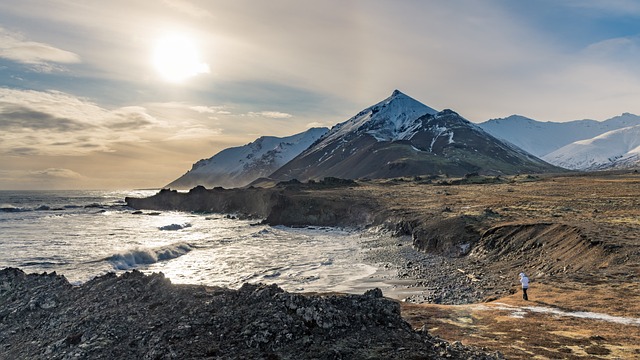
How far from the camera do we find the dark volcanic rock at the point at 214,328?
47.1ft

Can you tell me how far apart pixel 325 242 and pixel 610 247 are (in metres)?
39.8

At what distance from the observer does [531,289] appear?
26.8 meters

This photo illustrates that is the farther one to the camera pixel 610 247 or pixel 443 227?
pixel 443 227

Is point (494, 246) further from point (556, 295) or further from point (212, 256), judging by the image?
point (212, 256)

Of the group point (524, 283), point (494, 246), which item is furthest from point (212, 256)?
point (524, 283)

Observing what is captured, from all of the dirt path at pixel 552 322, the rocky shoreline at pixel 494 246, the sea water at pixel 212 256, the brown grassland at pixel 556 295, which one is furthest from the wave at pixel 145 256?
the dirt path at pixel 552 322

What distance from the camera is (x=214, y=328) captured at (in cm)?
1599

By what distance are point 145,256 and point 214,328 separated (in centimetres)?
4272

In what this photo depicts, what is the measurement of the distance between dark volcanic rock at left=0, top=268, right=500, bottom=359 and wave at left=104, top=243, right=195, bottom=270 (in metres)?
28.4

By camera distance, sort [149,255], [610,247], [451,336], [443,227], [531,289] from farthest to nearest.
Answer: [149,255] < [443,227] < [610,247] < [531,289] < [451,336]

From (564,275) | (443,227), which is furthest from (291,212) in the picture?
(564,275)

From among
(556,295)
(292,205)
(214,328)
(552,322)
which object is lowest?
(552,322)

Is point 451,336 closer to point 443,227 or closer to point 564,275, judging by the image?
point 564,275

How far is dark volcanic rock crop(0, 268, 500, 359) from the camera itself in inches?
565
